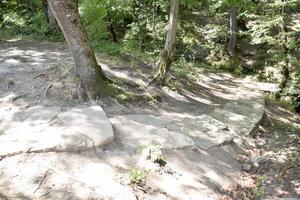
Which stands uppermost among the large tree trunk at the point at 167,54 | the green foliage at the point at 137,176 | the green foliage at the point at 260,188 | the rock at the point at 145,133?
the large tree trunk at the point at 167,54

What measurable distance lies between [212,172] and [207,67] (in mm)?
11037

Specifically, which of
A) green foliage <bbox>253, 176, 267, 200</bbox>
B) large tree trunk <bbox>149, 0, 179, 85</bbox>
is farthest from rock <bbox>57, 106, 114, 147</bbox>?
large tree trunk <bbox>149, 0, 179, 85</bbox>

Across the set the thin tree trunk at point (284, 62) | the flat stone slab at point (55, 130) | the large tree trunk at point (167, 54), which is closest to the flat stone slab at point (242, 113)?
the large tree trunk at point (167, 54)

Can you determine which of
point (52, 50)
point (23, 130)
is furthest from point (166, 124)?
point (52, 50)

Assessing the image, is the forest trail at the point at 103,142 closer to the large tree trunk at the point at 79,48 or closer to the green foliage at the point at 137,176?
the green foliage at the point at 137,176

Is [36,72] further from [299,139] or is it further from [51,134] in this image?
[299,139]

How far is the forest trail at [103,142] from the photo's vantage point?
5363 mm

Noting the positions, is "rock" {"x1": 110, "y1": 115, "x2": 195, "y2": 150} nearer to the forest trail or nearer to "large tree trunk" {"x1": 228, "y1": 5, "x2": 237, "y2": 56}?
the forest trail

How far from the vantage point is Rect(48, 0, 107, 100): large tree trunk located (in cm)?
731

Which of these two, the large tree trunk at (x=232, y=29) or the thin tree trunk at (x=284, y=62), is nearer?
the thin tree trunk at (x=284, y=62)

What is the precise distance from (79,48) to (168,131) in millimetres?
2462

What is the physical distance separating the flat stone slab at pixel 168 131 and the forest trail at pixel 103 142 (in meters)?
0.02

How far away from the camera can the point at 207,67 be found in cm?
1728

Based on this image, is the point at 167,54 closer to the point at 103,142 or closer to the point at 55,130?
the point at 103,142
